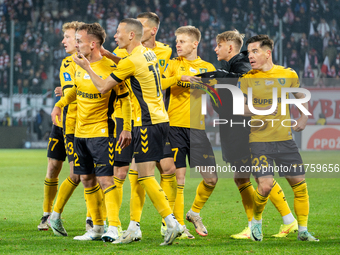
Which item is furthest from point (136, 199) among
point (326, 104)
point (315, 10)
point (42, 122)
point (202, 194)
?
point (315, 10)

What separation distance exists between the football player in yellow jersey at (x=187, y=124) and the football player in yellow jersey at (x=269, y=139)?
0.58 meters

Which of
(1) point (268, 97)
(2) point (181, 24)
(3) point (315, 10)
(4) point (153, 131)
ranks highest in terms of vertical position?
(3) point (315, 10)

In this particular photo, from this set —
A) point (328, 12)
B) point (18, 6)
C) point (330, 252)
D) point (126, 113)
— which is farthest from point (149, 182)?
point (18, 6)

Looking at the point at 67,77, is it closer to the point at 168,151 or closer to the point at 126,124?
the point at 126,124

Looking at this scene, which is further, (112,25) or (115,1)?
(115,1)

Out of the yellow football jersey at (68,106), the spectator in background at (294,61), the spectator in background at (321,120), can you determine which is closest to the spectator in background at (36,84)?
the spectator in background at (294,61)

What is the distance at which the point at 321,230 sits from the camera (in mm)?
5109

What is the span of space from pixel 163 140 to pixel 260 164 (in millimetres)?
1012

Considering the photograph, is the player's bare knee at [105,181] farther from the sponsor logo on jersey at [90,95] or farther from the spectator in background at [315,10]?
the spectator in background at [315,10]

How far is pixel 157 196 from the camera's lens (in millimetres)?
4227

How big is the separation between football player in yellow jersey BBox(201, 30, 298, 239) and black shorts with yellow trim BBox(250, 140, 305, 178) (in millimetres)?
403

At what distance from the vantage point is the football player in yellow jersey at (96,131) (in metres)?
4.49

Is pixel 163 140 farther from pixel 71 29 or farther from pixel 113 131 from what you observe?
pixel 71 29

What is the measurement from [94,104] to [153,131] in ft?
2.26
